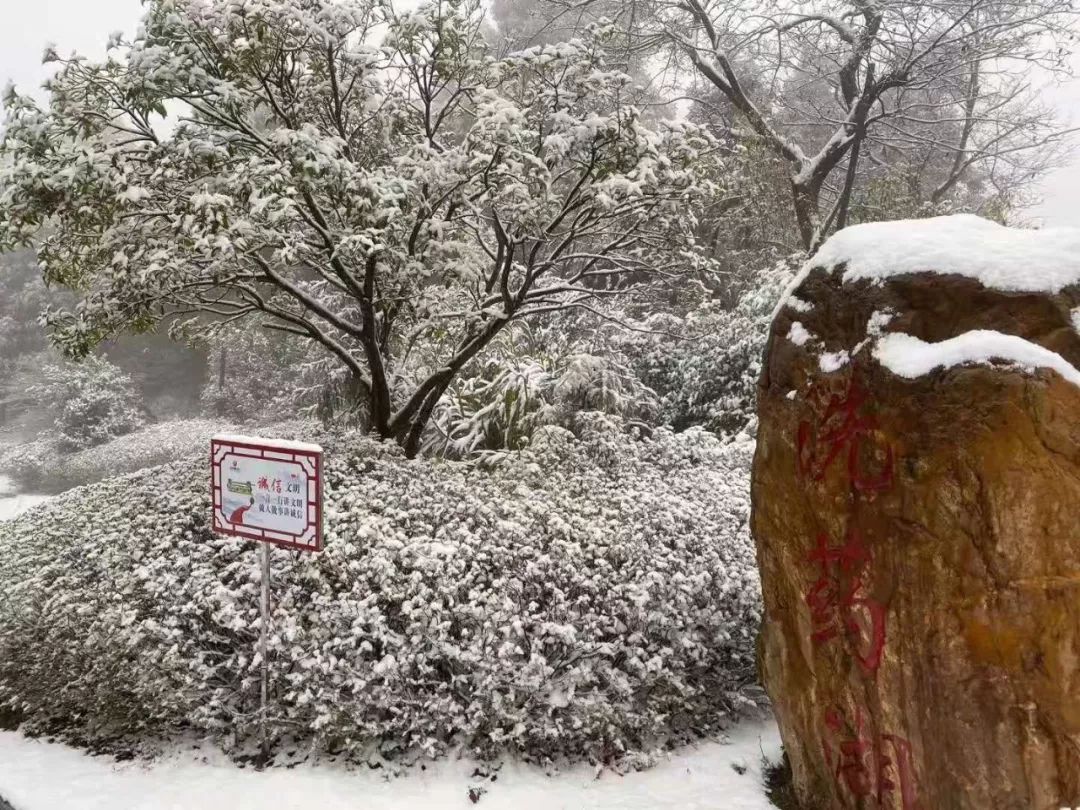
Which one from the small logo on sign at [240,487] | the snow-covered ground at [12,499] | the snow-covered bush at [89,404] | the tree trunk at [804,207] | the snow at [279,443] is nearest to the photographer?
the snow at [279,443]

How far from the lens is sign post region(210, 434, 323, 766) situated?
341 centimetres

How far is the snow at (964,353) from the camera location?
2057 millimetres

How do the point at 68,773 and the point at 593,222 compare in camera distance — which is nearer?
the point at 68,773

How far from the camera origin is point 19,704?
4109mm

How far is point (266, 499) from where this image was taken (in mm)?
3541

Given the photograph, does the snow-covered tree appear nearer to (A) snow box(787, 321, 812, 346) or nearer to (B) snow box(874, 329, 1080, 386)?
(A) snow box(787, 321, 812, 346)

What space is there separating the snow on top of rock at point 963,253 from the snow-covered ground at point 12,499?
1336cm

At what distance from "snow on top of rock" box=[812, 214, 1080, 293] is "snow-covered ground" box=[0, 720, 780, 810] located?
2.35 m

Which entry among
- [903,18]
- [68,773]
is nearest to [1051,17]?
[903,18]

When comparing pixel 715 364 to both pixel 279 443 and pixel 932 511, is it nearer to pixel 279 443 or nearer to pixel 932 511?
pixel 279 443

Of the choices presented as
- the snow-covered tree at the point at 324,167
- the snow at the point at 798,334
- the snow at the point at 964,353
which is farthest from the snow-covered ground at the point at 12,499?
the snow at the point at 964,353

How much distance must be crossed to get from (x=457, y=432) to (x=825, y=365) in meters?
5.27

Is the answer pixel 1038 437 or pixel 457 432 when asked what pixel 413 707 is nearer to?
pixel 1038 437

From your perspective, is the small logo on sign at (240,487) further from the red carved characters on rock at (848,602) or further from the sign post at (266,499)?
the red carved characters on rock at (848,602)
